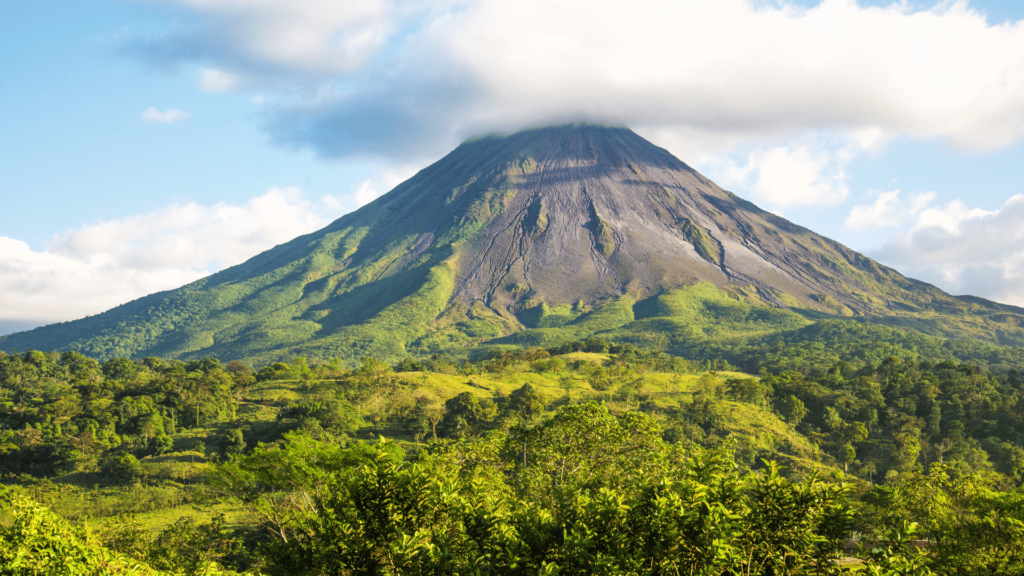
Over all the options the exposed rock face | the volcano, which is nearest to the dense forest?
the volcano

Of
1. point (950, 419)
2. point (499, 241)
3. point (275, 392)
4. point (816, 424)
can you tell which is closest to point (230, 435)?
point (275, 392)

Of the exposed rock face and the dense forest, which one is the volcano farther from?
the dense forest

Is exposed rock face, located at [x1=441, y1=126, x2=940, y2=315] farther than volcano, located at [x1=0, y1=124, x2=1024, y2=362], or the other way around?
exposed rock face, located at [x1=441, y1=126, x2=940, y2=315]

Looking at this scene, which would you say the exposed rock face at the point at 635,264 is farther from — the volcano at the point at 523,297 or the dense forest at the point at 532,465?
the dense forest at the point at 532,465

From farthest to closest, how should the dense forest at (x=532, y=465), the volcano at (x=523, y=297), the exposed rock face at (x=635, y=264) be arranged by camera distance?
the exposed rock face at (x=635, y=264) → the volcano at (x=523, y=297) → the dense forest at (x=532, y=465)

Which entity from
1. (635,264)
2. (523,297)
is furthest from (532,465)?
(635,264)

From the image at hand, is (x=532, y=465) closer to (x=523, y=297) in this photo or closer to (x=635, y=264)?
(x=523, y=297)

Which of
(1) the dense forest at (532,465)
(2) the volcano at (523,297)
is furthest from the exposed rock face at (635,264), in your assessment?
(1) the dense forest at (532,465)

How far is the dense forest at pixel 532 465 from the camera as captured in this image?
869cm

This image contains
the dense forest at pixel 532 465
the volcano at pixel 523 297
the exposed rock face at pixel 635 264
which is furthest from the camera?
the exposed rock face at pixel 635 264

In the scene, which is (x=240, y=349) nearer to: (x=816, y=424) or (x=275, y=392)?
(x=275, y=392)

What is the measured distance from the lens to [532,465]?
1802 centimetres

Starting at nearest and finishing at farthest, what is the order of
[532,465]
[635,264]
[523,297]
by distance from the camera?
1. [532,465]
2. [523,297]
3. [635,264]

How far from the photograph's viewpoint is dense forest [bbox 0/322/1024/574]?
28.5 feet
